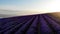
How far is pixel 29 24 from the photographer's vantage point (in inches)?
66.3

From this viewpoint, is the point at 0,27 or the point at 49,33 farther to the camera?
the point at 0,27

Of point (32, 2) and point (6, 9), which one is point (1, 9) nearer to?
point (6, 9)

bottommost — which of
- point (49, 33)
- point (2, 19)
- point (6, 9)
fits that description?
point (49, 33)

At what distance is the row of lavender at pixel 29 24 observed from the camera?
159cm

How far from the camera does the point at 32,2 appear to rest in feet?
5.39

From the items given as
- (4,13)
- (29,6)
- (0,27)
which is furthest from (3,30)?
(29,6)

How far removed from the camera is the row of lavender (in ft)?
5.22

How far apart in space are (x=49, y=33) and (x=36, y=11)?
331 mm

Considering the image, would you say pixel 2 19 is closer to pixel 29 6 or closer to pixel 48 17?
pixel 29 6

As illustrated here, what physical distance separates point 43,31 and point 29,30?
0.18m

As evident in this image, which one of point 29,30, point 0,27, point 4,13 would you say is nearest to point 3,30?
point 0,27

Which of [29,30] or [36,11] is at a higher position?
[36,11]

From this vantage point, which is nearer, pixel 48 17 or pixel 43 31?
pixel 43 31

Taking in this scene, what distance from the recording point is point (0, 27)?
164 cm
